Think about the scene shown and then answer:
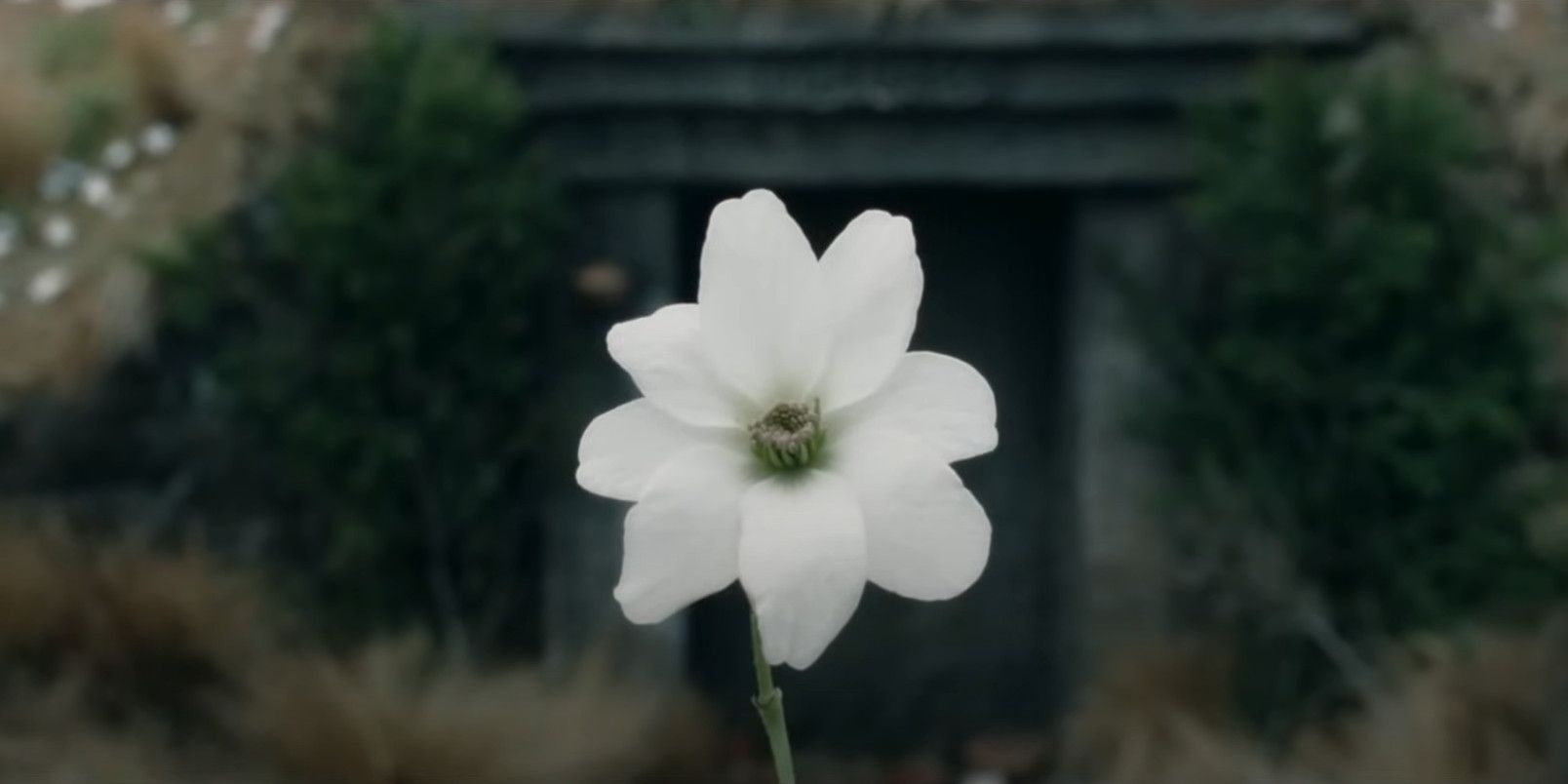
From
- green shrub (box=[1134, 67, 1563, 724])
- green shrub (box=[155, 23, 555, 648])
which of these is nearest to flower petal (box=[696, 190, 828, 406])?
green shrub (box=[1134, 67, 1563, 724])

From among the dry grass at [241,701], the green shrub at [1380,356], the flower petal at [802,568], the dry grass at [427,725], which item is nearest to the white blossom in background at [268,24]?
the dry grass at [241,701]

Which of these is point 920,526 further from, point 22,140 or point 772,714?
point 22,140

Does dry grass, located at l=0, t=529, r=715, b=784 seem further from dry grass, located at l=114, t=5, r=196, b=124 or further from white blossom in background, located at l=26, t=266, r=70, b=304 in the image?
dry grass, located at l=114, t=5, r=196, b=124

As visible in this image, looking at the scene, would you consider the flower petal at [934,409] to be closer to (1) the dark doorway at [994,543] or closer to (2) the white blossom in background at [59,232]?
(1) the dark doorway at [994,543]

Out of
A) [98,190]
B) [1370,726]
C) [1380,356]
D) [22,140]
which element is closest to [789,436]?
[1370,726]

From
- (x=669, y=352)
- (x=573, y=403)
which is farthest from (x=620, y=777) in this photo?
(x=669, y=352)

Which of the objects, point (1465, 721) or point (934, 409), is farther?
point (1465, 721)

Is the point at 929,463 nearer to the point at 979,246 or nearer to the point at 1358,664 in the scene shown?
the point at 1358,664
